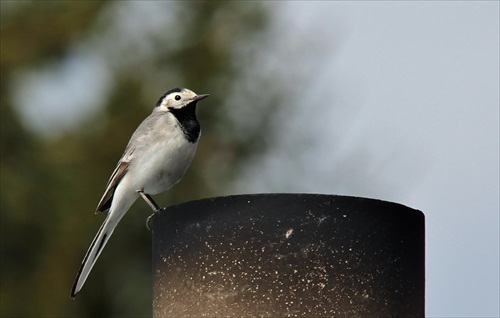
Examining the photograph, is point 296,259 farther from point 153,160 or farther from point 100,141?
point 100,141

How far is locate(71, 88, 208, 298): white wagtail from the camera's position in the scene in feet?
30.5

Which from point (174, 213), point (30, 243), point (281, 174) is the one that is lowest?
point (174, 213)

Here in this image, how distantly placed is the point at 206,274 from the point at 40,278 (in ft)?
41.5

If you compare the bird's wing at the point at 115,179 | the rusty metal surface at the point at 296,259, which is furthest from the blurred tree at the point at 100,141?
the rusty metal surface at the point at 296,259

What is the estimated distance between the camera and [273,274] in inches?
218

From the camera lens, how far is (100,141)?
1822 cm

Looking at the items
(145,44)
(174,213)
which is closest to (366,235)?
(174,213)

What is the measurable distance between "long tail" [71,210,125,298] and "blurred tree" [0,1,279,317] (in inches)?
291

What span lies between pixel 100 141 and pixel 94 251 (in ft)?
29.8

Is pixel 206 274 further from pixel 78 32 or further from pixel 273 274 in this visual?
pixel 78 32

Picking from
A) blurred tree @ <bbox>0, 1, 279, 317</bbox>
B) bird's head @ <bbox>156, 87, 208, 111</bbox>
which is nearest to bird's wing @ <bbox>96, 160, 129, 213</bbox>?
bird's head @ <bbox>156, 87, 208, 111</bbox>

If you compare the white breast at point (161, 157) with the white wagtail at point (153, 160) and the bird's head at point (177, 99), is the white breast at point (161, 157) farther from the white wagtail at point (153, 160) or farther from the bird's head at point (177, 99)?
the bird's head at point (177, 99)

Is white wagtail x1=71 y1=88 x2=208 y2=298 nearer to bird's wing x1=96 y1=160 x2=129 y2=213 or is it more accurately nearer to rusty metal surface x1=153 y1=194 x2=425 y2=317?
bird's wing x1=96 y1=160 x2=129 y2=213

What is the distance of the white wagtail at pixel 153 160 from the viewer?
9297 mm
